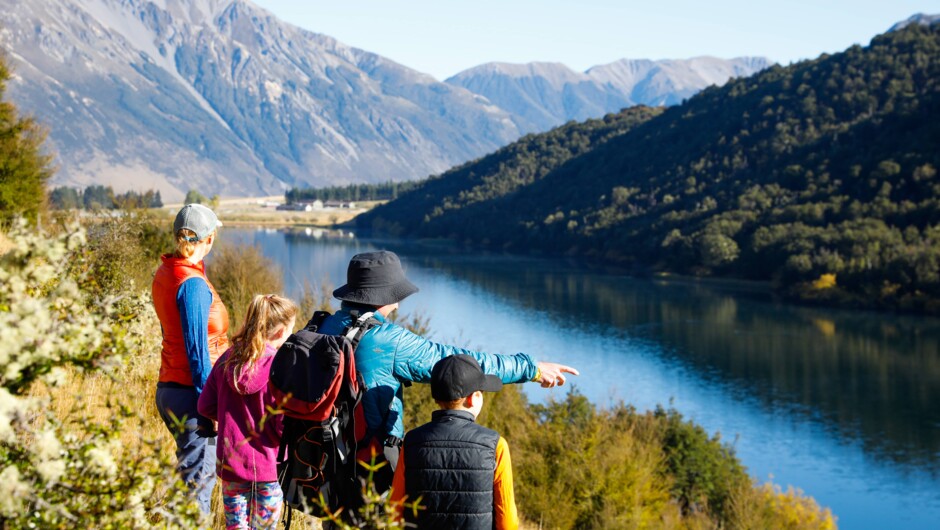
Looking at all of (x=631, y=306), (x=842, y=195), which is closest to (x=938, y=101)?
(x=842, y=195)

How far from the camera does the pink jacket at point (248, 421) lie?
269 centimetres

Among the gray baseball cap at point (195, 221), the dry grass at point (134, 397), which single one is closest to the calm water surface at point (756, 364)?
the dry grass at point (134, 397)

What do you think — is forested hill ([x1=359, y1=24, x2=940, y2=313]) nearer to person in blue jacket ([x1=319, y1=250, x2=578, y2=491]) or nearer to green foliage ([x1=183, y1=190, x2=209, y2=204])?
green foliage ([x1=183, y1=190, x2=209, y2=204])

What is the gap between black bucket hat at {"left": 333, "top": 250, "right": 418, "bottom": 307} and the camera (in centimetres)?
267

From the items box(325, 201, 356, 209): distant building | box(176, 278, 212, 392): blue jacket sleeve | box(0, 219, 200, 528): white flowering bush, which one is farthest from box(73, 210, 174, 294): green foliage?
box(325, 201, 356, 209): distant building

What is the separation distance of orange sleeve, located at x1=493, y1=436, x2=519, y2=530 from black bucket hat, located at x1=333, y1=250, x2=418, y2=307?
554 millimetres

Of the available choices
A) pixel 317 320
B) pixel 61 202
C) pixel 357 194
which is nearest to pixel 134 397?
pixel 317 320

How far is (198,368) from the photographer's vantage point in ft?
9.32

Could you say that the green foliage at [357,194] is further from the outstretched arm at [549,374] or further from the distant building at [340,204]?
the outstretched arm at [549,374]

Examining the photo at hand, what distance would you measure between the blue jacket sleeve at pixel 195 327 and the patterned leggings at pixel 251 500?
345mm

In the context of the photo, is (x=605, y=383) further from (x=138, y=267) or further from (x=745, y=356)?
(x=138, y=267)

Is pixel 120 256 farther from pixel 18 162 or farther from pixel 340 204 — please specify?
pixel 340 204

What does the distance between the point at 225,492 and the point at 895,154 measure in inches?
2096

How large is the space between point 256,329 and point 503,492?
0.89 metres
